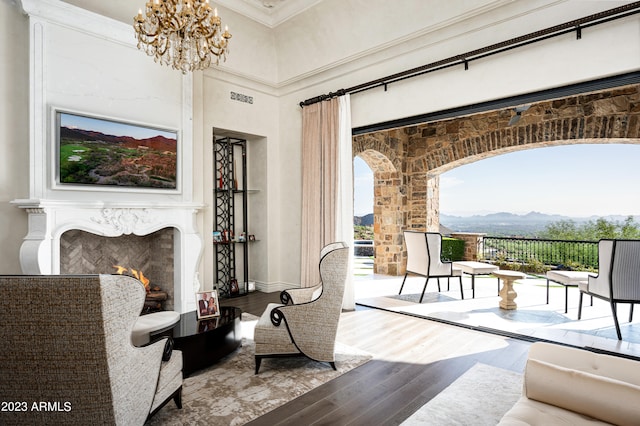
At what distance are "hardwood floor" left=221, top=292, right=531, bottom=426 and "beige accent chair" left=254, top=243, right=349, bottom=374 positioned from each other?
0.33 metres

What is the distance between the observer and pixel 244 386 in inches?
105

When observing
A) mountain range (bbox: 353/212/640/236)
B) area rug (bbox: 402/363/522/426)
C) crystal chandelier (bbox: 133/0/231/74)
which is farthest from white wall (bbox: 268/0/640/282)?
mountain range (bbox: 353/212/640/236)

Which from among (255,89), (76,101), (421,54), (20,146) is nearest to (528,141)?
(421,54)

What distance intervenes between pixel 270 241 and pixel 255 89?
2.47m

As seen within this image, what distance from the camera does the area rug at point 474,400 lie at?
7.28 feet

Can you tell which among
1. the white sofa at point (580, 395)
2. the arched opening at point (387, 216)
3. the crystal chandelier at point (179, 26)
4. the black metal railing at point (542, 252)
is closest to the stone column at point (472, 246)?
the black metal railing at point (542, 252)

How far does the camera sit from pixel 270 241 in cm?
601

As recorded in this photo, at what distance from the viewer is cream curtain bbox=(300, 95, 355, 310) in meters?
4.92

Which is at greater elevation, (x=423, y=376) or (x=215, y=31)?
(x=215, y=31)

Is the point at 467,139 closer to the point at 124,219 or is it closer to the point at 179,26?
the point at 179,26

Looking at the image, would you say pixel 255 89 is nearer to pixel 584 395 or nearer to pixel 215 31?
pixel 215 31

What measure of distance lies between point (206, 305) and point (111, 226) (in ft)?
4.77

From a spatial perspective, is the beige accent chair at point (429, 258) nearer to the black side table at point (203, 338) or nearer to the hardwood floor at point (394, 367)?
the hardwood floor at point (394, 367)

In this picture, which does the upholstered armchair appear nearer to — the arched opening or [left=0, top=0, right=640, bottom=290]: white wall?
[left=0, top=0, right=640, bottom=290]: white wall
